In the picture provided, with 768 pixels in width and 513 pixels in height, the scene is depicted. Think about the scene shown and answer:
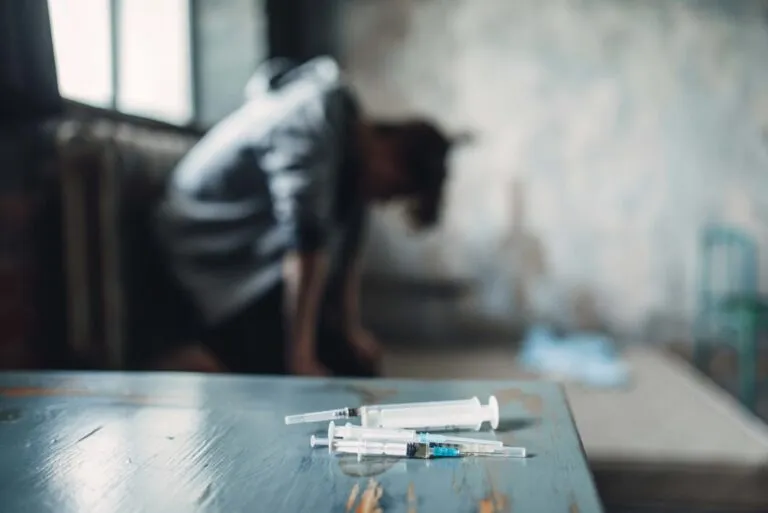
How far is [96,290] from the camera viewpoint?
1.58 metres

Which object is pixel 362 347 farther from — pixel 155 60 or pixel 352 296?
pixel 155 60

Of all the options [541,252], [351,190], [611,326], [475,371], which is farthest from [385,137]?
[611,326]

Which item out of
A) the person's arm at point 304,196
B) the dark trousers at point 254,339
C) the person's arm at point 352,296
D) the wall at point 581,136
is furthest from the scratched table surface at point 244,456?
the wall at point 581,136

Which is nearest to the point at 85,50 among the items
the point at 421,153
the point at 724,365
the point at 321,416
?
the point at 421,153

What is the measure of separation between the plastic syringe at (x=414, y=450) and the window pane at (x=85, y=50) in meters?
1.37

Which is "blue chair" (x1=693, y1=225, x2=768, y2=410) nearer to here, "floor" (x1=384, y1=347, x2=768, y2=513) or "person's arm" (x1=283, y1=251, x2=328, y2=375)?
"floor" (x1=384, y1=347, x2=768, y2=513)

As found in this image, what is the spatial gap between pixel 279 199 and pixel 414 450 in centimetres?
110

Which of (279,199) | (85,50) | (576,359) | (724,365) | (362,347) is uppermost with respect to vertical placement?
(85,50)

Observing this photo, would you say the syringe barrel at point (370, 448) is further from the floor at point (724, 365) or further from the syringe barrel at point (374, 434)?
the floor at point (724, 365)

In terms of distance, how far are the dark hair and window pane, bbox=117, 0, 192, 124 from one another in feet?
2.38

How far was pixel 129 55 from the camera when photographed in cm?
231

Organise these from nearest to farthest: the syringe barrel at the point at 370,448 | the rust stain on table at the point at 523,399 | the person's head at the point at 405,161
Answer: the syringe barrel at the point at 370,448
the rust stain on table at the point at 523,399
the person's head at the point at 405,161

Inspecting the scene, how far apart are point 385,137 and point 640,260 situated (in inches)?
63.2

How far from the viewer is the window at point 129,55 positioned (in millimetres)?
1903
